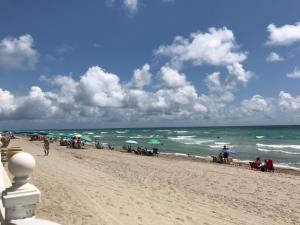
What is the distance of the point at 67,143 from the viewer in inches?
1850

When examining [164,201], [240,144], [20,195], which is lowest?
[240,144]

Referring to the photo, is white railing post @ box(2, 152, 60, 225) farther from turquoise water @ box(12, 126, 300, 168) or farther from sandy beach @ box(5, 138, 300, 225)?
turquoise water @ box(12, 126, 300, 168)

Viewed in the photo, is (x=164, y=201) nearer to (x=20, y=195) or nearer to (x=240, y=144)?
(x=20, y=195)

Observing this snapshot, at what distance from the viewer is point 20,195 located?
2898mm

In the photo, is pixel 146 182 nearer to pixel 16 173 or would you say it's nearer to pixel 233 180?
pixel 233 180

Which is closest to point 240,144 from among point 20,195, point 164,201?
point 164,201

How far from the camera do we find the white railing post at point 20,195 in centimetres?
285

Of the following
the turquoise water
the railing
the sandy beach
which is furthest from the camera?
the turquoise water

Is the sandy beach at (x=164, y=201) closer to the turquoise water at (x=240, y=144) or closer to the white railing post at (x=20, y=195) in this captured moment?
the white railing post at (x=20, y=195)

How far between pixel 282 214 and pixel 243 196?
266cm

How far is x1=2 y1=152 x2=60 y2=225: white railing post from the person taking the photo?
2850mm

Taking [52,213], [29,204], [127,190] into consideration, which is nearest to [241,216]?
[127,190]

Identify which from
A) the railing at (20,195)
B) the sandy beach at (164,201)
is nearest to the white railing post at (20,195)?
the railing at (20,195)

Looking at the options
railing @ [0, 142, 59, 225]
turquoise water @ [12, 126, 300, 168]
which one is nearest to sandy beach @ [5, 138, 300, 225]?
railing @ [0, 142, 59, 225]
